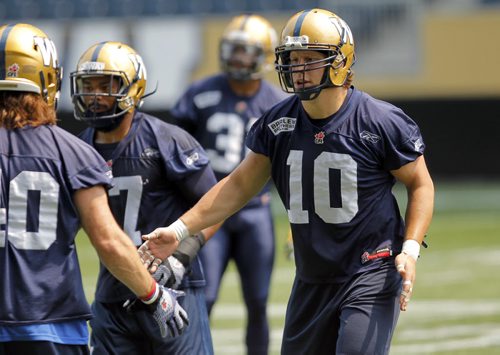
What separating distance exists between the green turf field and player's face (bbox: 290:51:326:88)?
119 inches

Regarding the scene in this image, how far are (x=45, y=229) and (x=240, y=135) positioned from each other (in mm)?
3435

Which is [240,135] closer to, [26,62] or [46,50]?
[46,50]

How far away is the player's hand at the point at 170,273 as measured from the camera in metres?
4.54

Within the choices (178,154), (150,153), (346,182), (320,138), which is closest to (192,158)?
(178,154)

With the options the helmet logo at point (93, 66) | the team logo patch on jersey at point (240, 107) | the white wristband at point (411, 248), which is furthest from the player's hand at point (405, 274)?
the team logo patch on jersey at point (240, 107)

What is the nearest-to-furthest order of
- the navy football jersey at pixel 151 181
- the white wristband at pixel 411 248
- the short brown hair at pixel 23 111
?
the short brown hair at pixel 23 111
the white wristband at pixel 411 248
the navy football jersey at pixel 151 181

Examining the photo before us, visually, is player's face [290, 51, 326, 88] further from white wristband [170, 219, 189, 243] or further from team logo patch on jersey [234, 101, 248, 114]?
team logo patch on jersey [234, 101, 248, 114]

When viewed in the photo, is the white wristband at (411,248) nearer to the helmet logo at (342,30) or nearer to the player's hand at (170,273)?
the helmet logo at (342,30)

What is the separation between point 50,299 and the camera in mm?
3580

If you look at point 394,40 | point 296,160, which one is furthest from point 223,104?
point 394,40

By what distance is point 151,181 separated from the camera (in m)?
4.69

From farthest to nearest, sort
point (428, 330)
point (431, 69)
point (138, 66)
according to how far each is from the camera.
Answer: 1. point (431, 69)
2. point (428, 330)
3. point (138, 66)

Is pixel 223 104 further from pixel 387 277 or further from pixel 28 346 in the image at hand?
pixel 28 346

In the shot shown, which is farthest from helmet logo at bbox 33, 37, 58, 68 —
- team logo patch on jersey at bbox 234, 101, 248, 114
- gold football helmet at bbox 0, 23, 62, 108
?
team logo patch on jersey at bbox 234, 101, 248, 114
